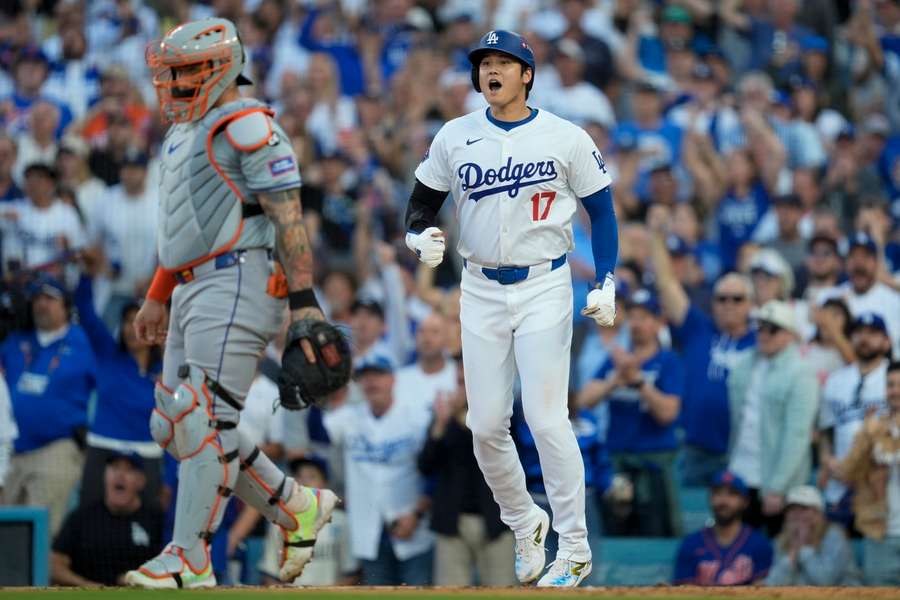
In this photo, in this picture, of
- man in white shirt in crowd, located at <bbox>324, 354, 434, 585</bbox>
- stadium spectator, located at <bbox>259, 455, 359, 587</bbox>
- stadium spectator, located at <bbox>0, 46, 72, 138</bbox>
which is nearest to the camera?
man in white shirt in crowd, located at <bbox>324, 354, 434, 585</bbox>

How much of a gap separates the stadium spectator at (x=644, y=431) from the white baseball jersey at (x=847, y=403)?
96 centimetres

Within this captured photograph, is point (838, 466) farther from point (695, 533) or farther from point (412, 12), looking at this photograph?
point (412, 12)

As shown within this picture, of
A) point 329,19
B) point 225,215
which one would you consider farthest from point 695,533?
point 329,19

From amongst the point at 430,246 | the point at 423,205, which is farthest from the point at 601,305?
the point at 423,205

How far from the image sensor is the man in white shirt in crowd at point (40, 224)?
37.3 ft

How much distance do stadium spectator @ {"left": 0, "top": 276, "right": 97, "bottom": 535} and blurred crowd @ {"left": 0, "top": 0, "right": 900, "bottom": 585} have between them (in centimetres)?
2

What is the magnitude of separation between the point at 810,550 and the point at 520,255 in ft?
12.8

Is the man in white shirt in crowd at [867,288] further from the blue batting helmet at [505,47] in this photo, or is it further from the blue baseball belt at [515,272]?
the blue batting helmet at [505,47]

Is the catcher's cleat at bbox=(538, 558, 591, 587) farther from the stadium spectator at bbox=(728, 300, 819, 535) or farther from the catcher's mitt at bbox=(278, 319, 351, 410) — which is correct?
the stadium spectator at bbox=(728, 300, 819, 535)

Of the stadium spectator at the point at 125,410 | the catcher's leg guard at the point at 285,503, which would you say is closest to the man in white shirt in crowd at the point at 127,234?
the stadium spectator at the point at 125,410

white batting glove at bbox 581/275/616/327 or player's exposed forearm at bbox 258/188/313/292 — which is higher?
player's exposed forearm at bbox 258/188/313/292

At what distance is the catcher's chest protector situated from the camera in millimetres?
6449

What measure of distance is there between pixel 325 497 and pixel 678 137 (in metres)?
7.31

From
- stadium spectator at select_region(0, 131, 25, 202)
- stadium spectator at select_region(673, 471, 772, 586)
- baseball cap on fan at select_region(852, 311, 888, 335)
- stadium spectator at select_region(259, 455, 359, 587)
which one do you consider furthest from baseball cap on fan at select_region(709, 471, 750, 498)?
stadium spectator at select_region(0, 131, 25, 202)
